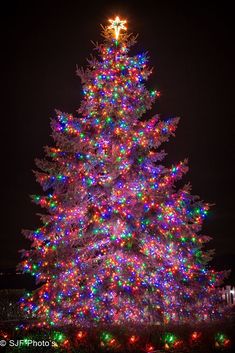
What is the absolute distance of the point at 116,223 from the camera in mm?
15484

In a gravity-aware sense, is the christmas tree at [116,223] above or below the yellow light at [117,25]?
below

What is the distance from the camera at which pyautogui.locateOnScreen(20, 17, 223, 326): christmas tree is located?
1508 cm

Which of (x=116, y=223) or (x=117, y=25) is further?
(x=117, y=25)

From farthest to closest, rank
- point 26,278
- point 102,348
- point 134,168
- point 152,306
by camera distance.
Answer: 1. point 26,278
2. point 134,168
3. point 152,306
4. point 102,348

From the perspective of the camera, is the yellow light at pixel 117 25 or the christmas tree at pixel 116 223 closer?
the christmas tree at pixel 116 223

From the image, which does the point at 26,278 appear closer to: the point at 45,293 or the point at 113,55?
the point at 45,293

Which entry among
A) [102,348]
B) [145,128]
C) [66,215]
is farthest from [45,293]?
[145,128]

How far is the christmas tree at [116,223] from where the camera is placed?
1508cm

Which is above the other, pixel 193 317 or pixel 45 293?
pixel 45 293

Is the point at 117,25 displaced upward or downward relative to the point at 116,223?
upward

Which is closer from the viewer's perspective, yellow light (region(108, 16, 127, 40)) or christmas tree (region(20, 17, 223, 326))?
christmas tree (region(20, 17, 223, 326))

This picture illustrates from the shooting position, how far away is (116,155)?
1600 centimetres

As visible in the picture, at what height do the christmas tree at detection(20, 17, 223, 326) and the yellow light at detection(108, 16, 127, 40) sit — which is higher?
the yellow light at detection(108, 16, 127, 40)

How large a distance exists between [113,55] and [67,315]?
30.7ft
